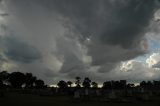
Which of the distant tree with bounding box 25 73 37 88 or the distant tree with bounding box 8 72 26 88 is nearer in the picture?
the distant tree with bounding box 8 72 26 88

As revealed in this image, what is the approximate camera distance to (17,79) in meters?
141

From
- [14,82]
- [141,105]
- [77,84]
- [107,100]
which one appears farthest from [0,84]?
[141,105]

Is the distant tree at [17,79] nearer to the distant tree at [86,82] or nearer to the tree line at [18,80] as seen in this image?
the tree line at [18,80]

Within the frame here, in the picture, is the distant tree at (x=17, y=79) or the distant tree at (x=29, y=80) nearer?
the distant tree at (x=17, y=79)

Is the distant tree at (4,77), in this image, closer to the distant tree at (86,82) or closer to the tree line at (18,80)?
the tree line at (18,80)

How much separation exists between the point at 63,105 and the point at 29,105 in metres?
5.18

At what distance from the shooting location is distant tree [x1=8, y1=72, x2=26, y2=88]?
141 m

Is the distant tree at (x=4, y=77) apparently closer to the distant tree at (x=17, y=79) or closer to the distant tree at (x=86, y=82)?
the distant tree at (x=17, y=79)

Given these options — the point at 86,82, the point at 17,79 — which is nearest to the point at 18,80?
the point at 17,79

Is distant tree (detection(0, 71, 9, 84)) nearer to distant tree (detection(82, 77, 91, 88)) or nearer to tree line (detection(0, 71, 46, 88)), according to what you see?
tree line (detection(0, 71, 46, 88))

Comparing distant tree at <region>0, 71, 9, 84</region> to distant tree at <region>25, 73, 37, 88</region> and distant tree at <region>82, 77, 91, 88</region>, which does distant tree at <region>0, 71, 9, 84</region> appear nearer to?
distant tree at <region>25, 73, 37, 88</region>

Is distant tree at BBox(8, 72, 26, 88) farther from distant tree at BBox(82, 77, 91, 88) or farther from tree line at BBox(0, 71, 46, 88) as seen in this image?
distant tree at BBox(82, 77, 91, 88)

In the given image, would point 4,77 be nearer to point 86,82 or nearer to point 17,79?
point 17,79

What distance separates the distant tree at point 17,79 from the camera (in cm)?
14075
